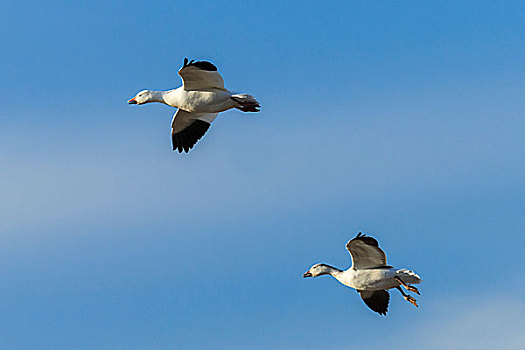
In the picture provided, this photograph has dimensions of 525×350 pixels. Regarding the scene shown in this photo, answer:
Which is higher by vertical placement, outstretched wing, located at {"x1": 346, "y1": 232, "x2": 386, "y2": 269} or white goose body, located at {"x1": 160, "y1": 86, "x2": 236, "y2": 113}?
white goose body, located at {"x1": 160, "y1": 86, "x2": 236, "y2": 113}

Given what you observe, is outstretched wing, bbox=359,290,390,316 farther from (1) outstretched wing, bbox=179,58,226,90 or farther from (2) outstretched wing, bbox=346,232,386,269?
(1) outstretched wing, bbox=179,58,226,90

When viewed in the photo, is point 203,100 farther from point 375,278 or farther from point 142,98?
point 375,278

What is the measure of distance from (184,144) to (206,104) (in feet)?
8.15

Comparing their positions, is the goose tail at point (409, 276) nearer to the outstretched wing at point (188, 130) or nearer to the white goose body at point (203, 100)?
the white goose body at point (203, 100)

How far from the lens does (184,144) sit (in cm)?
2517

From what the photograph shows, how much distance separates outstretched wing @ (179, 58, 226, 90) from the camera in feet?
72.3

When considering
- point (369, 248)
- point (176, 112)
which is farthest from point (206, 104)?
point (369, 248)

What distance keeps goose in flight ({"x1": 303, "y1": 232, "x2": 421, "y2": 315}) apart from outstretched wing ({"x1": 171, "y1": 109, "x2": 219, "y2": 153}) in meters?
4.72

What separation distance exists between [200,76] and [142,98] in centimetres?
314

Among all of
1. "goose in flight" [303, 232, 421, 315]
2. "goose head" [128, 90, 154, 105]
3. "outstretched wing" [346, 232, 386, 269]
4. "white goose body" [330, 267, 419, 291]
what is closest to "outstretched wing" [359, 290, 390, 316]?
"goose in flight" [303, 232, 421, 315]

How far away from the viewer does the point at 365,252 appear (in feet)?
75.1

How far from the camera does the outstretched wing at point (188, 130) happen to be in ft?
82.4

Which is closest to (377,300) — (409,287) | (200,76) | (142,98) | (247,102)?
(409,287)

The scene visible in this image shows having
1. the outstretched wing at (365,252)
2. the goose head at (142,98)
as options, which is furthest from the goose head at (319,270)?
the goose head at (142,98)
